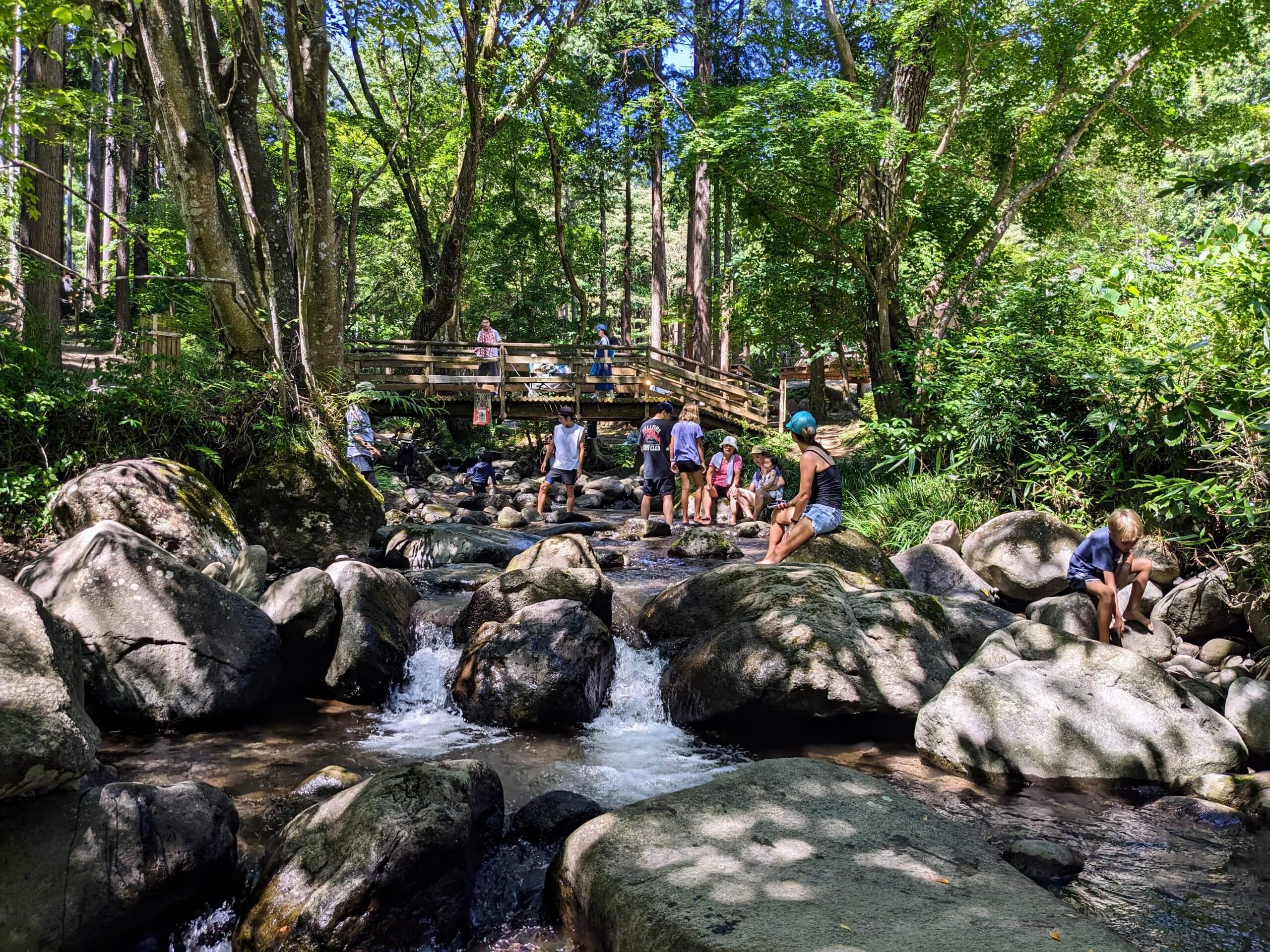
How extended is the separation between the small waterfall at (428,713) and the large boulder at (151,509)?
2.03m

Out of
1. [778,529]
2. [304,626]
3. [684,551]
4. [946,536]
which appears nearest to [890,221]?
[946,536]

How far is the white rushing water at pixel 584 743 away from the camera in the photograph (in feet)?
16.4

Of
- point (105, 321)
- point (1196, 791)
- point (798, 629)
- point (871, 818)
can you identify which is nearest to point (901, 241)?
point (798, 629)

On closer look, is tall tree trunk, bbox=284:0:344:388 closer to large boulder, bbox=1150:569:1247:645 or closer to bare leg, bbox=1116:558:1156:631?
bare leg, bbox=1116:558:1156:631

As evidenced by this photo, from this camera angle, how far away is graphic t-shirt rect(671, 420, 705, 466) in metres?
12.0

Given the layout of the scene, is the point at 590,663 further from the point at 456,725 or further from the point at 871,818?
the point at 871,818

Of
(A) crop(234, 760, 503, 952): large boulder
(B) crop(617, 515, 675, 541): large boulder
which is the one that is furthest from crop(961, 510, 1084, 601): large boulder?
(A) crop(234, 760, 503, 952): large boulder

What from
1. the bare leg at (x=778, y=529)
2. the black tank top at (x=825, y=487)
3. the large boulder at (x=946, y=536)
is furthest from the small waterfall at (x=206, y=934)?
the large boulder at (x=946, y=536)

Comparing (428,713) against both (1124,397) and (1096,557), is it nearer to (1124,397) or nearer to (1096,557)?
(1096,557)

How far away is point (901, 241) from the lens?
12.9 m

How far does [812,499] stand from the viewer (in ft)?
24.9

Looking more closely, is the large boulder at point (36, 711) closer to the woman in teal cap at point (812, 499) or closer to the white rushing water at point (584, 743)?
the white rushing water at point (584, 743)

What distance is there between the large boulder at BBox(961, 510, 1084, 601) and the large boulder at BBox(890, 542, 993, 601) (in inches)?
7.5

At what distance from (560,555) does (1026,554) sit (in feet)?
14.5
